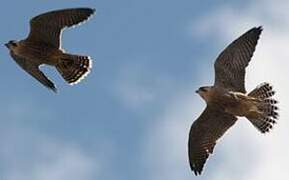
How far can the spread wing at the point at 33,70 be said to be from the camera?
29156mm

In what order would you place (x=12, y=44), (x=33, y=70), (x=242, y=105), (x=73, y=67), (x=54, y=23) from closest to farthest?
(x=242, y=105) < (x=54, y=23) < (x=73, y=67) < (x=12, y=44) < (x=33, y=70)

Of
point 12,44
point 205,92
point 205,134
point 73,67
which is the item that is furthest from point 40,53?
point 205,134

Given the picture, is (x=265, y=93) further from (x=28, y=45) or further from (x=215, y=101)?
(x=28, y=45)

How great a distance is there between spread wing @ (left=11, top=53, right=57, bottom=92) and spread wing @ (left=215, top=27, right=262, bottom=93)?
302 cm

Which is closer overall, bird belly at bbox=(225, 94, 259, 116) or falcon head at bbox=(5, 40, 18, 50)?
bird belly at bbox=(225, 94, 259, 116)

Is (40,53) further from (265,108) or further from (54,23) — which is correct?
(265,108)

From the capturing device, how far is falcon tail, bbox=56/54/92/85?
28.7m

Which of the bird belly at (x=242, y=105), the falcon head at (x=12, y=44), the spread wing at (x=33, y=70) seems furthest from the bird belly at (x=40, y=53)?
the bird belly at (x=242, y=105)

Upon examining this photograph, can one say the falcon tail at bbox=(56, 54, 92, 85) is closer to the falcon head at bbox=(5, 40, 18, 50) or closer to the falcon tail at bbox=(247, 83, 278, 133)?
the falcon head at bbox=(5, 40, 18, 50)

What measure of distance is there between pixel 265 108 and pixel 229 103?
0.63 m

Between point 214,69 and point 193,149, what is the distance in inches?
59.3

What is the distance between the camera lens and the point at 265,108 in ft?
93.3

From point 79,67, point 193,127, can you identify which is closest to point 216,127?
point 193,127

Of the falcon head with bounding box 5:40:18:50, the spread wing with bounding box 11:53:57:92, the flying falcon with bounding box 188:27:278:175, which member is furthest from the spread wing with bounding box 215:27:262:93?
the falcon head with bounding box 5:40:18:50
